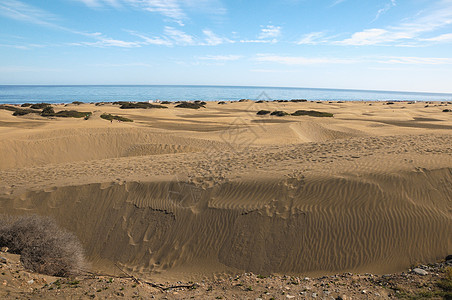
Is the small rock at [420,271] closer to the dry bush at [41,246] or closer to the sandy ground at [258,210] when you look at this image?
the sandy ground at [258,210]

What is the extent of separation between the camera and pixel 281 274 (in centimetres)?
627

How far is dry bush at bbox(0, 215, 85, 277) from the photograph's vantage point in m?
5.55

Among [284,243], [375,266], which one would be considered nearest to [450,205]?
[375,266]

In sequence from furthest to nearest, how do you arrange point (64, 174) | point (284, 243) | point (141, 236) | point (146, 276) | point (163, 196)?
point (64, 174), point (163, 196), point (141, 236), point (284, 243), point (146, 276)

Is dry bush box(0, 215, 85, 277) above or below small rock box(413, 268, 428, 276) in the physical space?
above

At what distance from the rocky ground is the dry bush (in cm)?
26

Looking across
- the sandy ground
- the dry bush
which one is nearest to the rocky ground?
the dry bush

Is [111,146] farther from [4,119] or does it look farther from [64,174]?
[4,119]

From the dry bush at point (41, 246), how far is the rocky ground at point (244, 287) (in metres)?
0.26

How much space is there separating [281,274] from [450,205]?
14.7 feet

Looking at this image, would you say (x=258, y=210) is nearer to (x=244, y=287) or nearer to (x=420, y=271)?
(x=244, y=287)

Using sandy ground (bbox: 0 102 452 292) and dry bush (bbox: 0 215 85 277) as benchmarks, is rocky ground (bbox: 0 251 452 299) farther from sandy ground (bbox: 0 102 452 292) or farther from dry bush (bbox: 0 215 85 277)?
sandy ground (bbox: 0 102 452 292)

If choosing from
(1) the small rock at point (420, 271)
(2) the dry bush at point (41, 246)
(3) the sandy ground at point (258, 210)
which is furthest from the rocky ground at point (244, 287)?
(3) the sandy ground at point (258, 210)

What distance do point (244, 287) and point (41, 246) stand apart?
3.96 m
